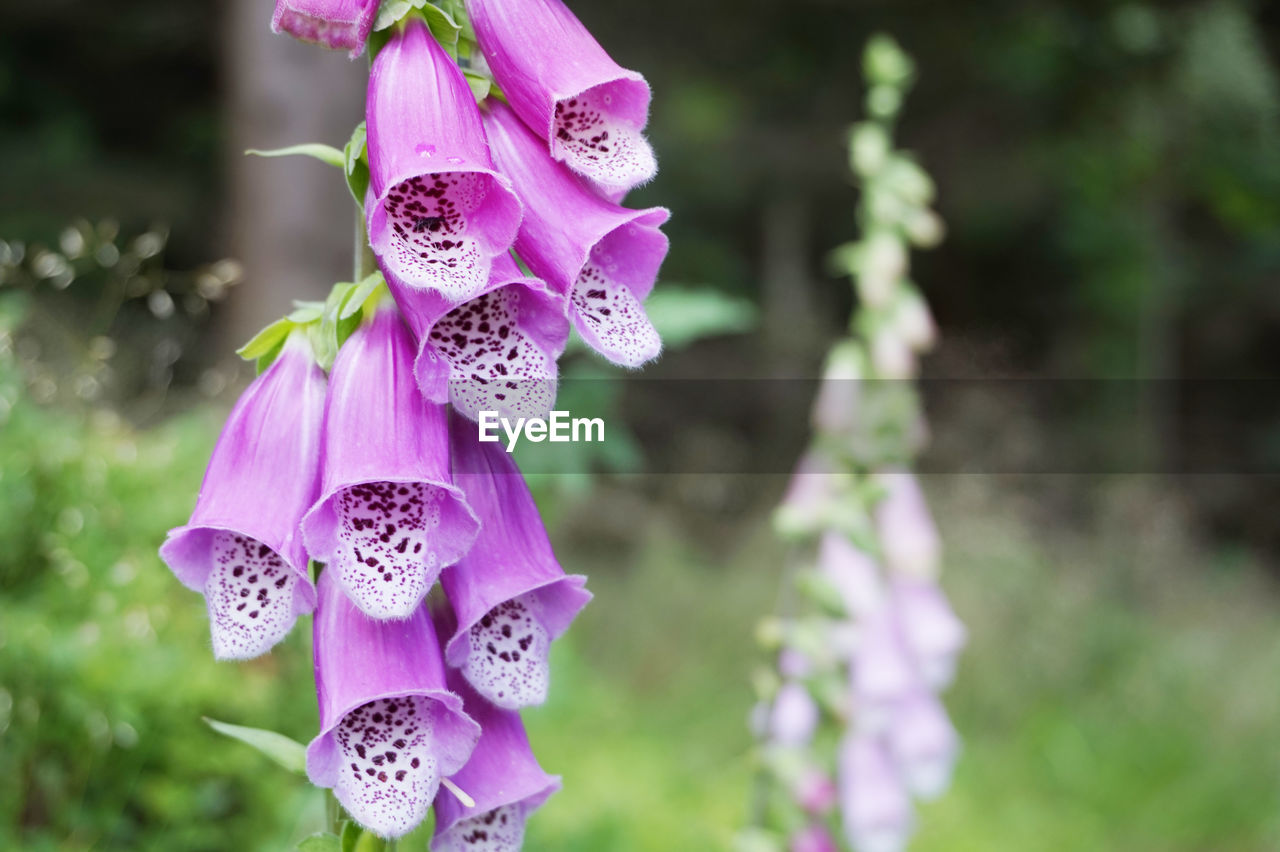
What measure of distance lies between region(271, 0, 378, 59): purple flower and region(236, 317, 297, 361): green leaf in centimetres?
20

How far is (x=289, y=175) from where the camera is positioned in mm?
4180

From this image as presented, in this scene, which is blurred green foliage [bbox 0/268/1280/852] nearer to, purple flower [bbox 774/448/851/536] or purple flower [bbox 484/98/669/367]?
purple flower [bbox 484/98/669/367]

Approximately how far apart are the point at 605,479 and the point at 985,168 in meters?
4.42

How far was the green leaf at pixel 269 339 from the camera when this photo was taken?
78 cm

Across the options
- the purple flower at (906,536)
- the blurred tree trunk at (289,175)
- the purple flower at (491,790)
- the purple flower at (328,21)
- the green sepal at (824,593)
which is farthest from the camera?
the blurred tree trunk at (289,175)

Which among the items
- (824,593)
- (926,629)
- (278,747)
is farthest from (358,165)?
(926,629)

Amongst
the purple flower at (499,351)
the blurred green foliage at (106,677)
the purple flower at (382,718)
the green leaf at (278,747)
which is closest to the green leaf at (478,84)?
the purple flower at (499,351)

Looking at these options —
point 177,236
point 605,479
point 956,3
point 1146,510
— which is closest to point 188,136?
point 177,236

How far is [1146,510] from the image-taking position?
688cm

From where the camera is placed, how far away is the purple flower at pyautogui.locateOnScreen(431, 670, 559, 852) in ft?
2.53

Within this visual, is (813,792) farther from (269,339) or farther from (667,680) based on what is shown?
(667,680)

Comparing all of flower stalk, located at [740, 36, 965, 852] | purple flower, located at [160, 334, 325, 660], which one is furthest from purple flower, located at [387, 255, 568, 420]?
flower stalk, located at [740, 36, 965, 852]

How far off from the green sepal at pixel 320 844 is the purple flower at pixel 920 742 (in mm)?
1468

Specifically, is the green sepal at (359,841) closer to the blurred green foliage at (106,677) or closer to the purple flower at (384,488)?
the purple flower at (384,488)
